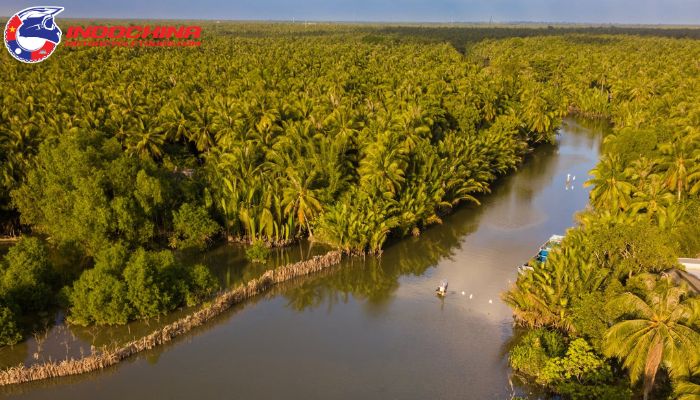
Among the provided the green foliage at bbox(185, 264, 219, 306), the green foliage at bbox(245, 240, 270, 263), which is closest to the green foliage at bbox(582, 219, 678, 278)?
the green foliage at bbox(245, 240, 270, 263)

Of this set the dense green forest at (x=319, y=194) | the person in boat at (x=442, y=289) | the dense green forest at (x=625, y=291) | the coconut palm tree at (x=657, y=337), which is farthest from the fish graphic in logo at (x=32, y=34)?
the coconut palm tree at (x=657, y=337)

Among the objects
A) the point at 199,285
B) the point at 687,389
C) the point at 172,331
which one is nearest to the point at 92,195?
the point at 199,285

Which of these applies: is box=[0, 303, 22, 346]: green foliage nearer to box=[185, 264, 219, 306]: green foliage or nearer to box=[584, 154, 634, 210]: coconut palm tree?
box=[185, 264, 219, 306]: green foliage

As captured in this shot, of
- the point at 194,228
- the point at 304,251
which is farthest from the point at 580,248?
the point at 194,228

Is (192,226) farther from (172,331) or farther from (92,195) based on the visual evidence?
(172,331)

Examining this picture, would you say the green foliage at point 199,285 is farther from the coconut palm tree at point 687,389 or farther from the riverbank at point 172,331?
the coconut palm tree at point 687,389
